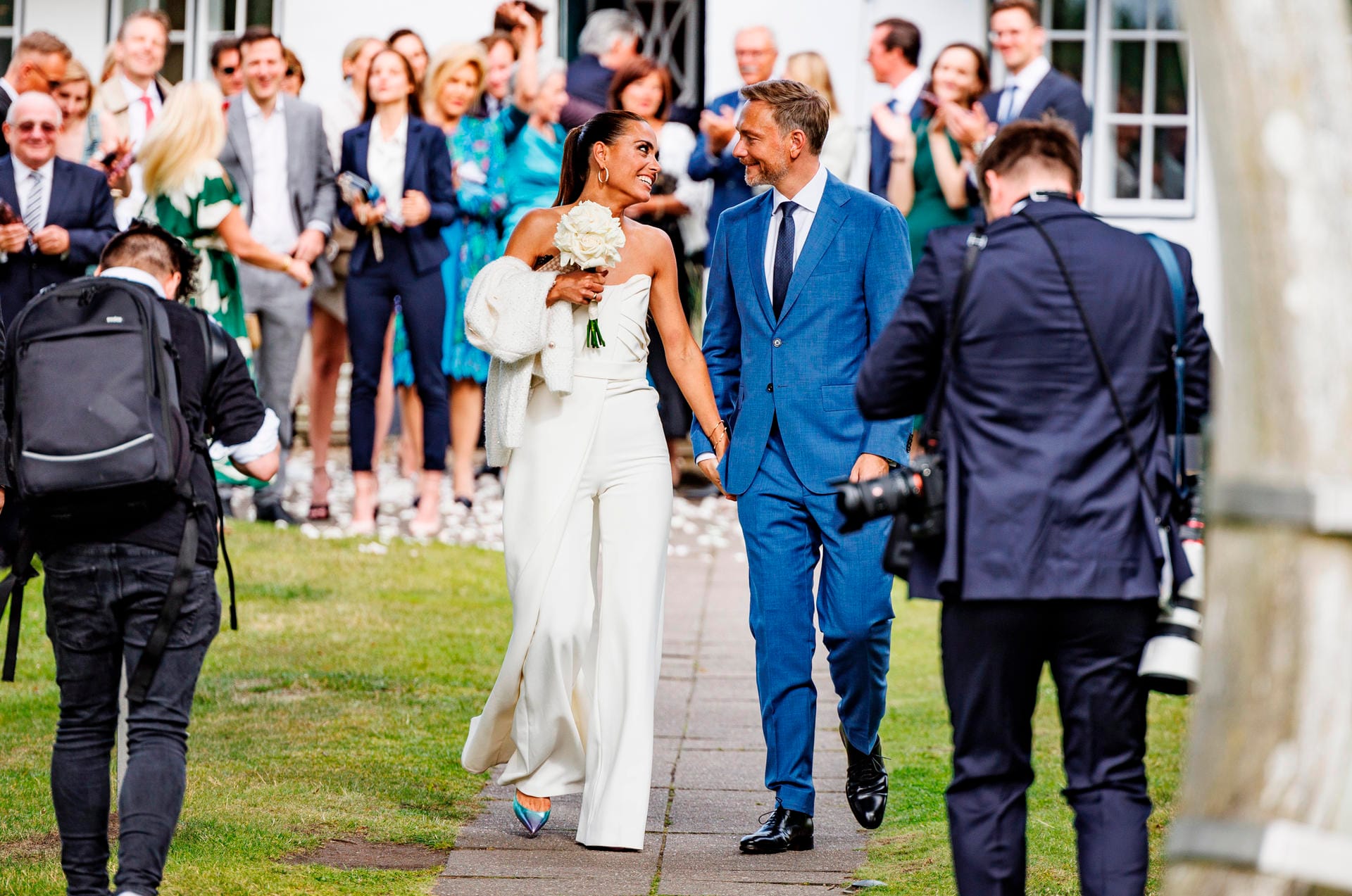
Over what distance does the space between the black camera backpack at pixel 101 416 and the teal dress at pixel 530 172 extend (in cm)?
729

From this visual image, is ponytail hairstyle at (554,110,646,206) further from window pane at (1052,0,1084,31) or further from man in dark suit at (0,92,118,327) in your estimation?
window pane at (1052,0,1084,31)

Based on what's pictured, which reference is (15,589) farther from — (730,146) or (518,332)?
(730,146)

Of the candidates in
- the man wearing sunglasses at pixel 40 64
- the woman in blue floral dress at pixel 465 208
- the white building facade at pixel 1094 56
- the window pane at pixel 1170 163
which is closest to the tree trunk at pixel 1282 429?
the man wearing sunglasses at pixel 40 64

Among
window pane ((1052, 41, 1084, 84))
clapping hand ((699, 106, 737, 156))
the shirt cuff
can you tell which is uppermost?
window pane ((1052, 41, 1084, 84))

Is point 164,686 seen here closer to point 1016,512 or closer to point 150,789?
point 150,789

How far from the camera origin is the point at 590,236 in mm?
5824

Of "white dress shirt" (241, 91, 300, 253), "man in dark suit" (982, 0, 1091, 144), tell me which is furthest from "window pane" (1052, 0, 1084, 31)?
"white dress shirt" (241, 91, 300, 253)

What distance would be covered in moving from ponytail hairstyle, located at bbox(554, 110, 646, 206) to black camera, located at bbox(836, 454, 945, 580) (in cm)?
203

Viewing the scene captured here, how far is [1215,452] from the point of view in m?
3.07

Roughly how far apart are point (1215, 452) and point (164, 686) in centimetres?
277

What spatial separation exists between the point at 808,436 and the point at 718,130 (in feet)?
19.7

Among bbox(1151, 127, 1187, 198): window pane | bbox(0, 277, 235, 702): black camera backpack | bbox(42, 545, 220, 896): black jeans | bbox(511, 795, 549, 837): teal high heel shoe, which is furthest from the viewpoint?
bbox(1151, 127, 1187, 198): window pane

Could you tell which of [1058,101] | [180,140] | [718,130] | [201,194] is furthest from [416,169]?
[1058,101]

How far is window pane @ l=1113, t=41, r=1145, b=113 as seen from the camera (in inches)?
645
